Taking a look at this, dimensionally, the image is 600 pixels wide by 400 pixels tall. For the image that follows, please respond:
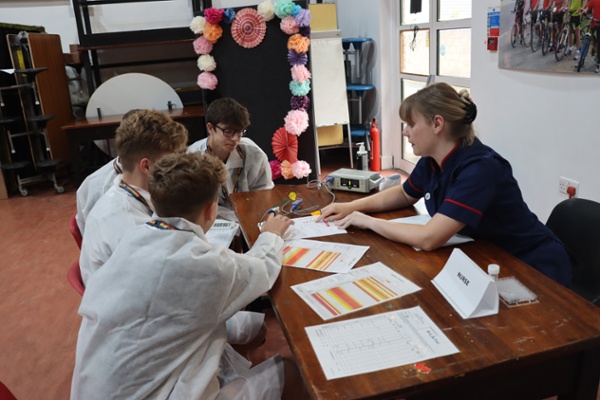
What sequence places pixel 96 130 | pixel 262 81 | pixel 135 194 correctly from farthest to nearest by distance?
pixel 96 130, pixel 262 81, pixel 135 194

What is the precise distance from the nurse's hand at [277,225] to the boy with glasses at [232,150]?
70cm

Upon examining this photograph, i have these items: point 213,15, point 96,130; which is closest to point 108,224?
point 213,15

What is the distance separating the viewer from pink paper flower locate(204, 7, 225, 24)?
371 cm

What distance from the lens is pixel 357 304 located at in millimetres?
1218

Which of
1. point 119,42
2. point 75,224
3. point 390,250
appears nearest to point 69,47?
point 119,42

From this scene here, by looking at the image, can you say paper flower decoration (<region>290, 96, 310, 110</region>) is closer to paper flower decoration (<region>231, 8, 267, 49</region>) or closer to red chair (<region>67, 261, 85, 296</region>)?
paper flower decoration (<region>231, 8, 267, 49</region>)

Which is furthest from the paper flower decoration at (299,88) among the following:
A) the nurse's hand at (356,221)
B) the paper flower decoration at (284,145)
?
the nurse's hand at (356,221)

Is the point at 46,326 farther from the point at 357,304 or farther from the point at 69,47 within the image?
the point at 69,47

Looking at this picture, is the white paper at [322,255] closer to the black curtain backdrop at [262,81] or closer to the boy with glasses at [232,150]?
the boy with glasses at [232,150]

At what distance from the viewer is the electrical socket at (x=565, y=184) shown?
8.25 feet

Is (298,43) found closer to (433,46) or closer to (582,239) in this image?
(433,46)

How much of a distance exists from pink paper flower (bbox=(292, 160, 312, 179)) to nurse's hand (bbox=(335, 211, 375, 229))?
2.23 m

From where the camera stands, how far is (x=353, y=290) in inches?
50.8

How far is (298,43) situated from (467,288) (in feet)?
9.79
